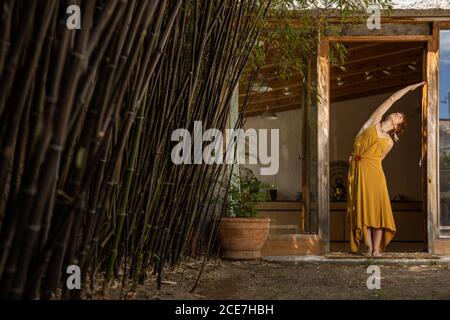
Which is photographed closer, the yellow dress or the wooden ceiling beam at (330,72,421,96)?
the yellow dress

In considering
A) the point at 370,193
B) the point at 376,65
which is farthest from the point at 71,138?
the point at 376,65

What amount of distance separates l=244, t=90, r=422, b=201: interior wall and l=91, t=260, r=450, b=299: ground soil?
319 cm

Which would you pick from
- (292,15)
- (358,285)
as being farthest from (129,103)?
(292,15)

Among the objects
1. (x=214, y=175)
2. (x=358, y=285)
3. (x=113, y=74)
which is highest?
(x=113, y=74)

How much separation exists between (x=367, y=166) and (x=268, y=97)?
2692mm

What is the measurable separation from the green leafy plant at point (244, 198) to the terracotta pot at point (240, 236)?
0.48ft

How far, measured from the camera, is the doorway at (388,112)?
576cm

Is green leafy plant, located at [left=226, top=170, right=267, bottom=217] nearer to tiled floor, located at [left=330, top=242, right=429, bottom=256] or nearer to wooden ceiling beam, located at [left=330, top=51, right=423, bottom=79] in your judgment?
tiled floor, located at [left=330, top=242, right=429, bottom=256]

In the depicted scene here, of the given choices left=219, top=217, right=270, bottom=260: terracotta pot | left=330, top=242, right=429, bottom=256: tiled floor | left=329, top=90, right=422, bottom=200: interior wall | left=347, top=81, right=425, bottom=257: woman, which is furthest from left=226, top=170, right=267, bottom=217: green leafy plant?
left=329, top=90, right=422, bottom=200: interior wall

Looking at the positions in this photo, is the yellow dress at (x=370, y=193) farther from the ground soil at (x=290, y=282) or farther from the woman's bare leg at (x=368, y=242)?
the ground soil at (x=290, y=282)

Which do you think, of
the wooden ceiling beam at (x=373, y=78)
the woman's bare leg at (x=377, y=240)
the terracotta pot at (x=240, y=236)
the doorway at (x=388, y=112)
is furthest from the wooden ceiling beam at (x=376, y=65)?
the terracotta pot at (x=240, y=236)

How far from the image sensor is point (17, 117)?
1453mm

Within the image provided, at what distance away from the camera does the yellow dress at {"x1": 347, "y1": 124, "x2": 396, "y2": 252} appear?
13.8 ft
